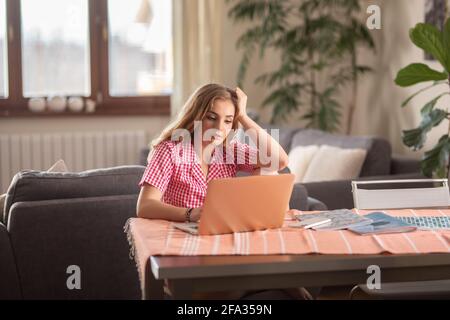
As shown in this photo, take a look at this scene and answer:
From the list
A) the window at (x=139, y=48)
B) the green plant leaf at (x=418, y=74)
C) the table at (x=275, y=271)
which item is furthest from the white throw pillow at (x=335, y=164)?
the table at (x=275, y=271)

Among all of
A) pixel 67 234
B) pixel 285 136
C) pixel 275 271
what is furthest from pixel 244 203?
pixel 285 136

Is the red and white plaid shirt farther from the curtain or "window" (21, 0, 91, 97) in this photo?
"window" (21, 0, 91, 97)

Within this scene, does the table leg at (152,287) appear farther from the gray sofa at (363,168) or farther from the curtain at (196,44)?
the curtain at (196,44)

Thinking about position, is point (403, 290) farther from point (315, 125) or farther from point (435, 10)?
point (315, 125)

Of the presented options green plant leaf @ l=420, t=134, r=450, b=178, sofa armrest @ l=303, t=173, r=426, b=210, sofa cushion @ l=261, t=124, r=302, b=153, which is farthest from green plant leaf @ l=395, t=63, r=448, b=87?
sofa cushion @ l=261, t=124, r=302, b=153

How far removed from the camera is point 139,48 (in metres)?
6.51

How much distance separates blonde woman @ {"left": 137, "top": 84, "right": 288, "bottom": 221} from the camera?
2674 millimetres

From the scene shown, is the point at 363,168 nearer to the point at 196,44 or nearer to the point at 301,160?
the point at 301,160

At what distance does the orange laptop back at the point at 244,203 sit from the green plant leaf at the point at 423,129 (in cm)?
202

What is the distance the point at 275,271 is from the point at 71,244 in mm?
1273

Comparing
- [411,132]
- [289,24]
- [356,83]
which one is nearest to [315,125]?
[356,83]

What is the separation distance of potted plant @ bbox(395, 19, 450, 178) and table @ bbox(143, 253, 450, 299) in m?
2.11

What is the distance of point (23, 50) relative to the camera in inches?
246
